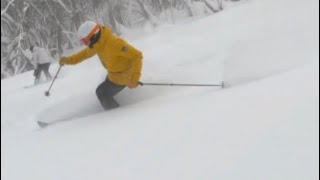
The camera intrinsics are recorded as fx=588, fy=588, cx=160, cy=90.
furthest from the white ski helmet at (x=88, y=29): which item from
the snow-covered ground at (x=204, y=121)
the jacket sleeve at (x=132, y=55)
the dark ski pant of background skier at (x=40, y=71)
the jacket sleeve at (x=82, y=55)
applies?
the dark ski pant of background skier at (x=40, y=71)

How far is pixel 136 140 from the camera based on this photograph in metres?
4.48

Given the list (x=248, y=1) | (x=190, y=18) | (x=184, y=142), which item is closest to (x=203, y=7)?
(x=190, y=18)

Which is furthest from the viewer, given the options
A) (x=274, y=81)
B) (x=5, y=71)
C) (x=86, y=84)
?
(x=5, y=71)

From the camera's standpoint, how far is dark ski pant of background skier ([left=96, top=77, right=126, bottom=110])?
614cm

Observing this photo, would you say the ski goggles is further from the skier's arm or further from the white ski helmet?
the skier's arm

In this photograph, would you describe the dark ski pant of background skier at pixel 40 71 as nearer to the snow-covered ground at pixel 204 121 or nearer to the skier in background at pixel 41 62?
the skier in background at pixel 41 62

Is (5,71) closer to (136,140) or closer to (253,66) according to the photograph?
(253,66)

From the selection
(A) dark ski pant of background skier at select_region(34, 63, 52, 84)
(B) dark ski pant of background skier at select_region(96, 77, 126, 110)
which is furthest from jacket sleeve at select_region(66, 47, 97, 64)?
(A) dark ski pant of background skier at select_region(34, 63, 52, 84)

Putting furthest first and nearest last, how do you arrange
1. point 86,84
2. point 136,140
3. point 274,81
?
point 86,84, point 274,81, point 136,140

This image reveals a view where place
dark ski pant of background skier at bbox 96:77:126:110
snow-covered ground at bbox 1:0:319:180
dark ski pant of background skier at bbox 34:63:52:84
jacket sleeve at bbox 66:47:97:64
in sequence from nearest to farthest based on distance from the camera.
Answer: snow-covered ground at bbox 1:0:319:180
dark ski pant of background skier at bbox 96:77:126:110
jacket sleeve at bbox 66:47:97:64
dark ski pant of background skier at bbox 34:63:52:84

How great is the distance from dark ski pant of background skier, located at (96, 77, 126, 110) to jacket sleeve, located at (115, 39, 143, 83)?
0.29 meters

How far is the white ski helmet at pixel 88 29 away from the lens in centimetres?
580

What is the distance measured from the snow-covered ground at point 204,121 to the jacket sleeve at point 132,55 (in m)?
0.31

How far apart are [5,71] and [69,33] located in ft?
16.0
